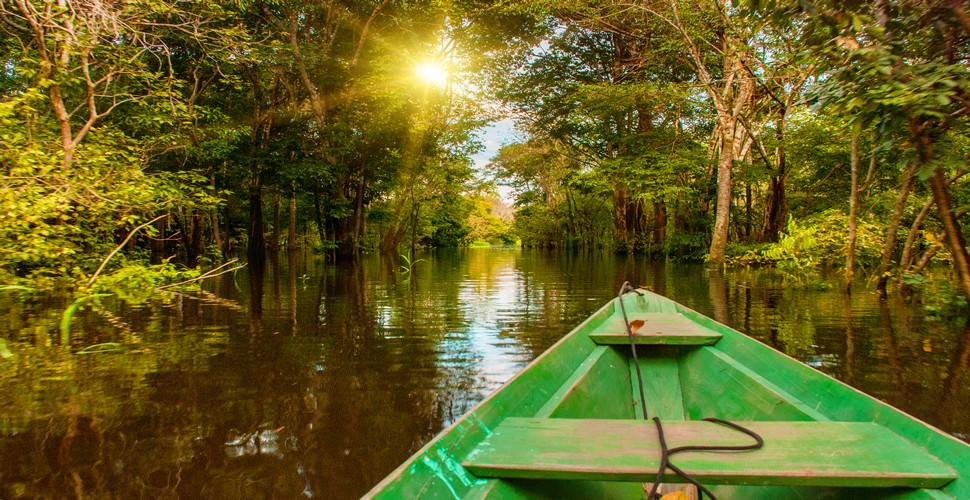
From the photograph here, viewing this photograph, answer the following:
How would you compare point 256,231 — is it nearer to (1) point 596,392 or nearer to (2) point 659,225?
(2) point 659,225

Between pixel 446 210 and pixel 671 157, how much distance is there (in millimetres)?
22538

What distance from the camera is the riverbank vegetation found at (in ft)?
13.9

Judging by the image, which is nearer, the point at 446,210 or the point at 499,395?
the point at 499,395

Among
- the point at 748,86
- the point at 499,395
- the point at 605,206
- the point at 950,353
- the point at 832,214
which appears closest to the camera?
the point at 499,395

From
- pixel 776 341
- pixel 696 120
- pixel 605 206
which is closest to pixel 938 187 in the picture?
pixel 776 341

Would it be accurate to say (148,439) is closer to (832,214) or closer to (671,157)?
(832,214)

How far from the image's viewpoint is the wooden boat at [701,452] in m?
1.22

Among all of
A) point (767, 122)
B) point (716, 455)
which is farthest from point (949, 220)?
point (767, 122)

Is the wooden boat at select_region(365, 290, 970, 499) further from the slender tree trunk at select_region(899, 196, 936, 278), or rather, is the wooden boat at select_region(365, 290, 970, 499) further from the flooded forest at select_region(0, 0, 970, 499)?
the slender tree trunk at select_region(899, 196, 936, 278)

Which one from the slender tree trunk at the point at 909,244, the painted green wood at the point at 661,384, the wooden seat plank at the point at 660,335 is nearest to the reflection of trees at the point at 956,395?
the wooden seat plank at the point at 660,335

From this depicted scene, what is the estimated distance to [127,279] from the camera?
197 inches

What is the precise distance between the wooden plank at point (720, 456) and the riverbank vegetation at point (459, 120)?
281 centimetres

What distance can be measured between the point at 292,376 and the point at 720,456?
3.03m

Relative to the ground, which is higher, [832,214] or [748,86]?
[748,86]
